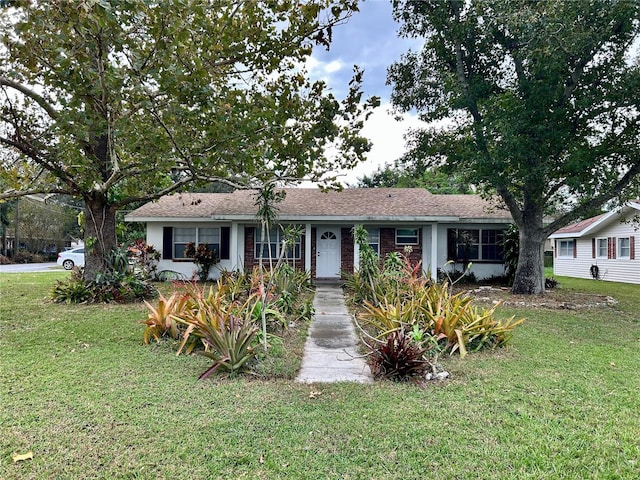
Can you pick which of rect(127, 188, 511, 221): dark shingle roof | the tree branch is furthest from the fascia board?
the tree branch

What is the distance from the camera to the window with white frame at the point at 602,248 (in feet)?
61.5

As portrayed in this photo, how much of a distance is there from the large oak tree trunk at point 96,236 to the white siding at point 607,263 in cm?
2010

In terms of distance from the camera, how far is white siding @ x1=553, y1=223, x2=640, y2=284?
55.4 ft

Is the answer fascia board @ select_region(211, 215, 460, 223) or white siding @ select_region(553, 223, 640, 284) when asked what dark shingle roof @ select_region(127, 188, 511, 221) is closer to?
fascia board @ select_region(211, 215, 460, 223)

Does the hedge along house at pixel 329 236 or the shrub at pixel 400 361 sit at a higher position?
the hedge along house at pixel 329 236

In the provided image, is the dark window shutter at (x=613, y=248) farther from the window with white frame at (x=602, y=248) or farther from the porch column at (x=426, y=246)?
the porch column at (x=426, y=246)

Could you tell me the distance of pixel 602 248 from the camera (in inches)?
754

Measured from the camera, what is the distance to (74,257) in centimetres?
2264

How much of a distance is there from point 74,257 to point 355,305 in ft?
65.0

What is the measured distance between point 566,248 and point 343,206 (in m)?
16.0

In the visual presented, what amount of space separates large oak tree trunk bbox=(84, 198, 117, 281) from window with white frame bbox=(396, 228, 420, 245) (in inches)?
387

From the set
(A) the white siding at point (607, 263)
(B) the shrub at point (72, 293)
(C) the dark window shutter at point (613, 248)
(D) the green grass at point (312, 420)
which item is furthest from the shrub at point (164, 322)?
(C) the dark window shutter at point (613, 248)

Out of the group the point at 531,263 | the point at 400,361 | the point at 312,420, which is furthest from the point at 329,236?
the point at 312,420

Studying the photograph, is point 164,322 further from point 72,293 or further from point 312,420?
point 72,293
